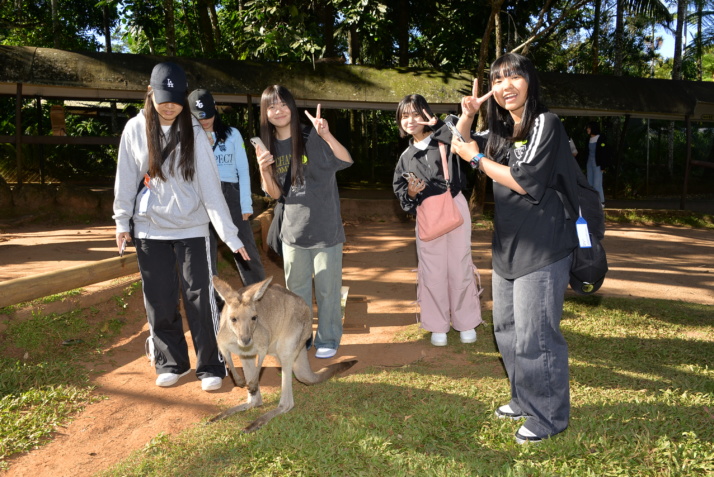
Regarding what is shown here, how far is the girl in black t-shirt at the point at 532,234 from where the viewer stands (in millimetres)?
2855

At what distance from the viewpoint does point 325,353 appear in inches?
185

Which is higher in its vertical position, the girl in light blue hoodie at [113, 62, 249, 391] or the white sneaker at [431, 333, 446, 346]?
the girl in light blue hoodie at [113, 62, 249, 391]

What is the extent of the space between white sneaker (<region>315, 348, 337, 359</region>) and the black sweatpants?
0.80 metres

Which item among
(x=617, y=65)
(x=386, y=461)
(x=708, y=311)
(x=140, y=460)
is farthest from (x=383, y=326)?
(x=617, y=65)

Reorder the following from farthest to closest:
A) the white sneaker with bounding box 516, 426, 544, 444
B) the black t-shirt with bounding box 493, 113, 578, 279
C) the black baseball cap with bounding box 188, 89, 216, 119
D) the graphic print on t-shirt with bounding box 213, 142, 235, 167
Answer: the graphic print on t-shirt with bounding box 213, 142, 235, 167 < the black baseball cap with bounding box 188, 89, 216, 119 < the white sneaker with bounding box 516, 426, 544, 444 < the black t-shirt with bounding box 493, 113, 578, 279

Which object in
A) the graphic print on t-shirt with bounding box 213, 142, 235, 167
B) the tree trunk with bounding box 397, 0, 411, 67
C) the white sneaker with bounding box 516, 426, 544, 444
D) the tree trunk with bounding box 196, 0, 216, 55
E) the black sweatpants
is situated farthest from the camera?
the tree trunk with bounding box 196, 0, 216, 55

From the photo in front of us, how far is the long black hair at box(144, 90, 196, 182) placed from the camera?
375 centimetres

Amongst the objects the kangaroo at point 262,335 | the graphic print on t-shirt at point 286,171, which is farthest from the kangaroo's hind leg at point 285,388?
the graphic print on t-shirt at point 286,171

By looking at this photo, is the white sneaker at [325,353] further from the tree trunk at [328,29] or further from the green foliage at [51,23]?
the green foliage at [51,23]

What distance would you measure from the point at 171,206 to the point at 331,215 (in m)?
1.18

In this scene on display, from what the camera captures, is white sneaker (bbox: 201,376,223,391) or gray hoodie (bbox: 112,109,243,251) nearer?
gray hoodie (bbox: 112,109,243,251)

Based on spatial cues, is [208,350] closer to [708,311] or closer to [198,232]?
[198,232]

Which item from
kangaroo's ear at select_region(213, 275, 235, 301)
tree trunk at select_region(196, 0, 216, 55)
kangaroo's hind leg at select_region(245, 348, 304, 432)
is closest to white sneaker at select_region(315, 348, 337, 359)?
kangaroo's hind leg at select_region(245, 348, 304, 432)

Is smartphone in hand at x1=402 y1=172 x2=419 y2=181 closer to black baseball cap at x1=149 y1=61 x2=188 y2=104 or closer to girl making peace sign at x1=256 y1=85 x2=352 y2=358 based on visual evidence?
girl making peace sign at x1=256 y1=85 x2=352 y2=358
